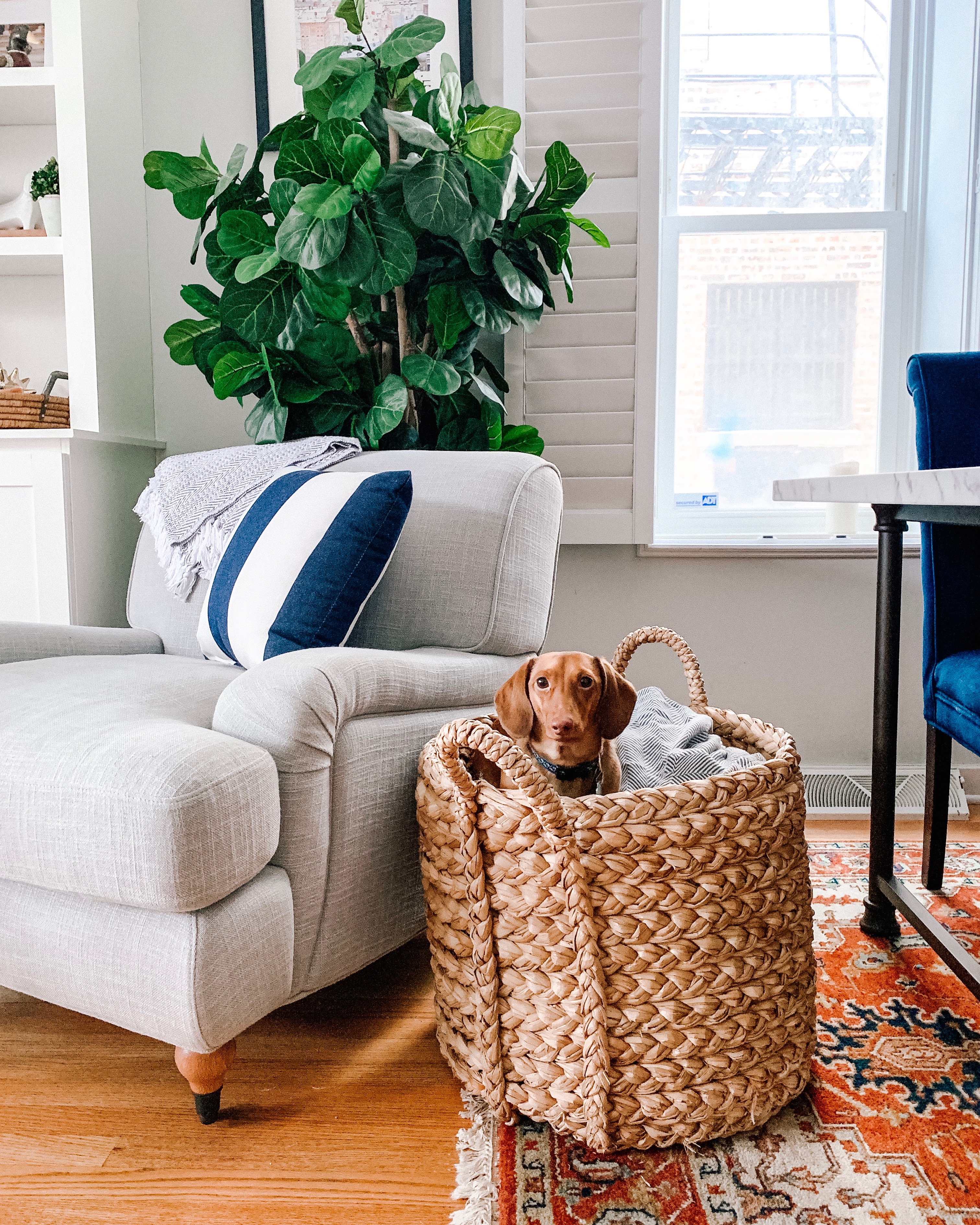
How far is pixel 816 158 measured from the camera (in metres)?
2.30

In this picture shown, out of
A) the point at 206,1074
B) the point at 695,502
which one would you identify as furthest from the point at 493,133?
the point at 206,1074

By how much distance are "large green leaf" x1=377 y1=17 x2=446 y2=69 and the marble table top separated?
1080 millimetres

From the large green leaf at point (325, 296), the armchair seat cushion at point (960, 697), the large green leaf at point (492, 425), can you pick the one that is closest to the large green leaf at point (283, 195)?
the large green leaf at point (325, 296)

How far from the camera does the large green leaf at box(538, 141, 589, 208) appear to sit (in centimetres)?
185

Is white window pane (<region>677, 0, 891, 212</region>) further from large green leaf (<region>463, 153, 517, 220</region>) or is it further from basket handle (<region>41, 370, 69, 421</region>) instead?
basket handle (<region>41, 370, 69, 421</region>)

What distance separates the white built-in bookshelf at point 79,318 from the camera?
6.41 ft

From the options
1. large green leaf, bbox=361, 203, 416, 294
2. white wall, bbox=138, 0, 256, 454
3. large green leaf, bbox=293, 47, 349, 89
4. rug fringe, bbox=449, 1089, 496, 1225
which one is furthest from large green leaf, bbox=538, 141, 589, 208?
rug fringe, bbox=449, 1089, 496, 1225

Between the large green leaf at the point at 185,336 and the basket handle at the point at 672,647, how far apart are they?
1.22 metres

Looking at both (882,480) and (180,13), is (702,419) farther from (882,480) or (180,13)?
(180,13)

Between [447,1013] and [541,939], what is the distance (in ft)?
0.72

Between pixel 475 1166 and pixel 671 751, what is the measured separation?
21.7 inches

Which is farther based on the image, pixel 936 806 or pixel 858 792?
pixel 858 792

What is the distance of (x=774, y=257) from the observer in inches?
91.7

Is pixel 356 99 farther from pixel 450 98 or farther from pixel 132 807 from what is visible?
pixel 132 807
